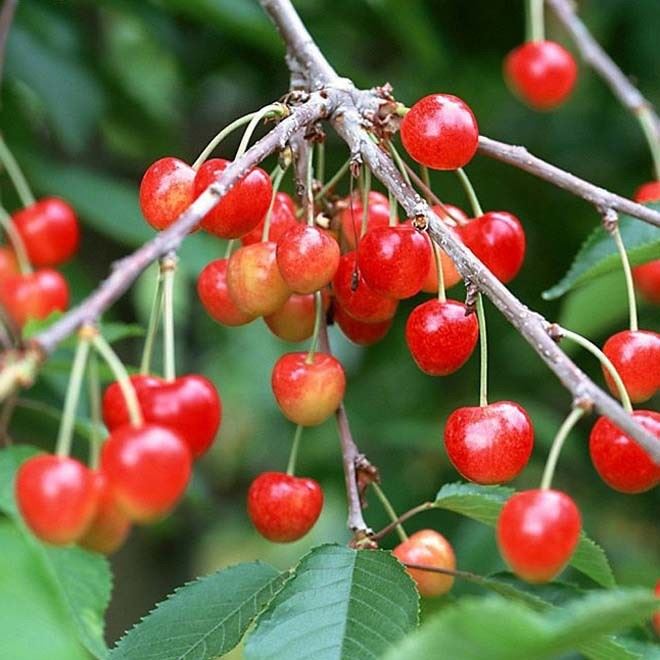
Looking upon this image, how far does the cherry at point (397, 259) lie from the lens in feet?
4.82

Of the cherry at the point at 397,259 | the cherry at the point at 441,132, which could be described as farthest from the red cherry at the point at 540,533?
the cherry at the point at 441,132

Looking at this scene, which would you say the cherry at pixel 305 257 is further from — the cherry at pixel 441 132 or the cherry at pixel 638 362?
the cherry at pixel 638 362

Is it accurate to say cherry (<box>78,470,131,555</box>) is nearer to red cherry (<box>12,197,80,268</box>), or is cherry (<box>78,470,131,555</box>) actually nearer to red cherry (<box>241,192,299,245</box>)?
red cherry (<box>241,192,299,245</box>)

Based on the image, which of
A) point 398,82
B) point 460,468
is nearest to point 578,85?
point 398,82

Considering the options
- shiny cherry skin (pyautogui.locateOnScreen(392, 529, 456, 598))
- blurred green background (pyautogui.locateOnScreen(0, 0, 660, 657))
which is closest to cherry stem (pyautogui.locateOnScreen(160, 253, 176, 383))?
shiny cherry skin (pyautogui.locateOnScreen(392, 529, 456, 598))

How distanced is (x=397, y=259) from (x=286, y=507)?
1.42ft

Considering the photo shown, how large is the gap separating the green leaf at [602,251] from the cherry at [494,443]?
1.60 ft

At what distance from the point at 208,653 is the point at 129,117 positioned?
2126 mm

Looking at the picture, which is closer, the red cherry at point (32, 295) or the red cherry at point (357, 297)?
the red cherry at point (357, 297)

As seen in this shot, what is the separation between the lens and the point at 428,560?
1729 millimetres

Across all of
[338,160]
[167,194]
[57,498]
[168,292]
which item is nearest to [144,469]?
[57,498]

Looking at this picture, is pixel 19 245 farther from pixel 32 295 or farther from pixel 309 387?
pixel 309 387

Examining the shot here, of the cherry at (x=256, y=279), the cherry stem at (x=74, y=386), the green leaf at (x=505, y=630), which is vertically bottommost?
the green leaf at (x=505, y=630)

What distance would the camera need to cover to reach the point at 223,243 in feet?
11.0
